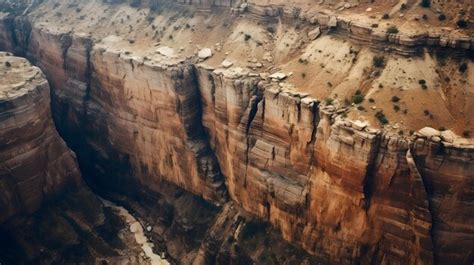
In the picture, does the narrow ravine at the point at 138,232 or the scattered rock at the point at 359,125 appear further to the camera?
the narrow ravine at the point at 138,232

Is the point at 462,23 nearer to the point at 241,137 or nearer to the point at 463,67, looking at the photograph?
the point at 463,67

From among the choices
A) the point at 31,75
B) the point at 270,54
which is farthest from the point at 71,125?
A: the point at 270,54

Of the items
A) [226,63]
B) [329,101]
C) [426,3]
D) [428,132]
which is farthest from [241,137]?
[426,3]

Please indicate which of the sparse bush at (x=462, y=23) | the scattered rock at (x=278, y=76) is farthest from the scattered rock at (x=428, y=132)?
the scattered rock at (x=278, y=76)

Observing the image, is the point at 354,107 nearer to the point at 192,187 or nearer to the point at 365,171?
the point at 365,171

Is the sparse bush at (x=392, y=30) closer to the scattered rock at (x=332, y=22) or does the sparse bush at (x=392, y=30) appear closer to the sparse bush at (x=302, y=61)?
the scattered rock at (x=332, y=22)

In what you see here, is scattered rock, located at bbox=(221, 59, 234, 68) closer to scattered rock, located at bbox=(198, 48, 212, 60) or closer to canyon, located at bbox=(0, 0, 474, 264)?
canyon, located at bbox=(0, 0, 474, 264)

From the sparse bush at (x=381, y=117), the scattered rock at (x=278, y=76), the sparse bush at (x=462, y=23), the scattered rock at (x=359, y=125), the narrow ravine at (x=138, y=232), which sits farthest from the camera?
the narrow ravine at (x=138, y=232)
